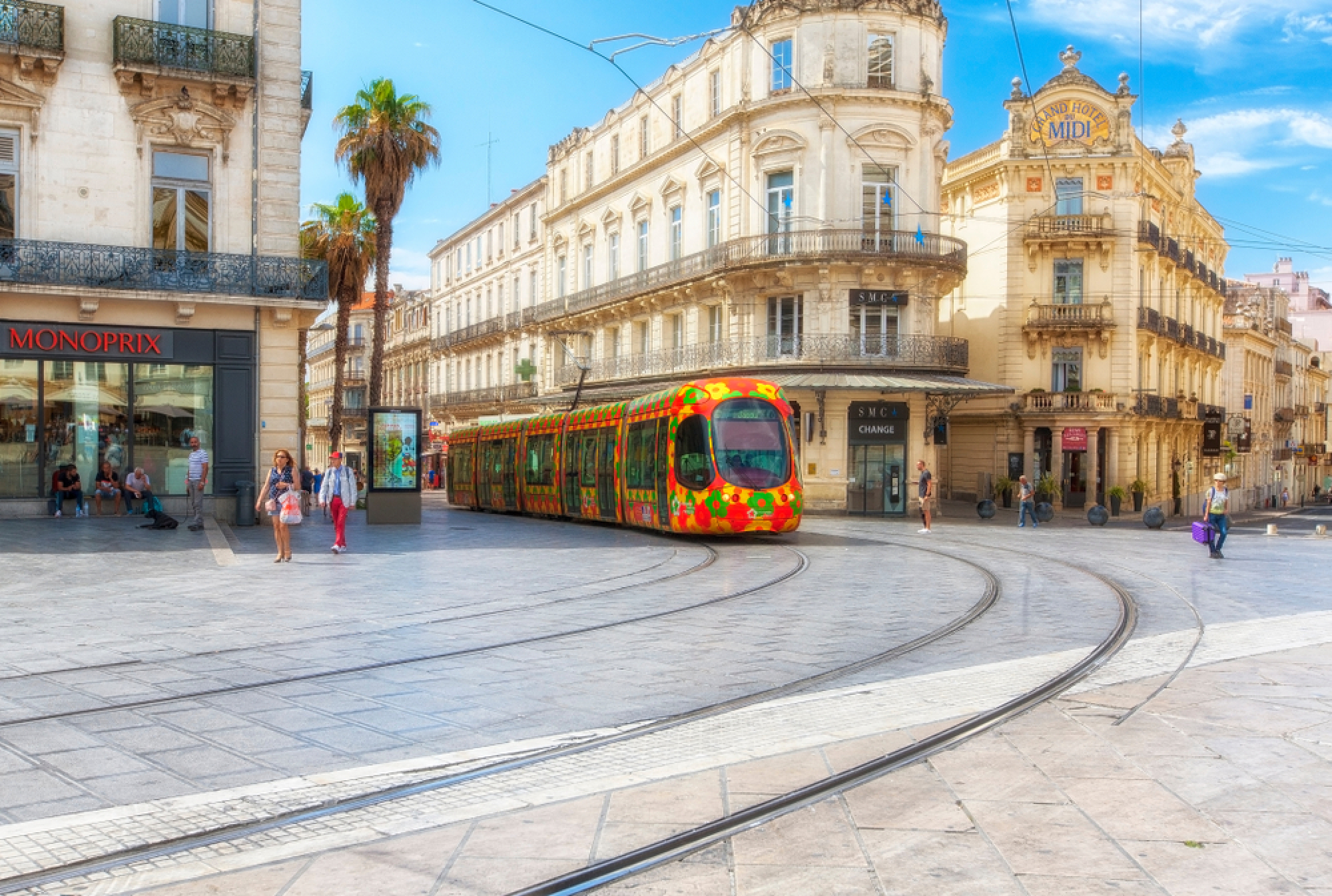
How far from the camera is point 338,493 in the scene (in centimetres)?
1844

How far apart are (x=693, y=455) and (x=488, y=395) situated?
39.0 m

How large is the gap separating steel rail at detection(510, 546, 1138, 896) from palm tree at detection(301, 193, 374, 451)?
3515cm

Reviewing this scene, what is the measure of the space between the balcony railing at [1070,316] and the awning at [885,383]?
25.7 ft

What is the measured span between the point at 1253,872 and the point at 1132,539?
22526 mm

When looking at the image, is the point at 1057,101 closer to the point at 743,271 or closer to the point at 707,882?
the point at 743,271

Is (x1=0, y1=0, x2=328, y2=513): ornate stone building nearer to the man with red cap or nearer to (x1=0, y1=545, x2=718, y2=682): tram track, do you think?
the man with red cap

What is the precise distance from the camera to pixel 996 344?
140ft

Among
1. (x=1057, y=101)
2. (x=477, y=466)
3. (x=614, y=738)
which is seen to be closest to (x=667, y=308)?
(x=477, y=466)

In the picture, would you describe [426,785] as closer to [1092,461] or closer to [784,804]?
[784,804]

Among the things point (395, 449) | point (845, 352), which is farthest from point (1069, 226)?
point (395, 449)

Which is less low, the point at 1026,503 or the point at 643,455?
the point at 643,455

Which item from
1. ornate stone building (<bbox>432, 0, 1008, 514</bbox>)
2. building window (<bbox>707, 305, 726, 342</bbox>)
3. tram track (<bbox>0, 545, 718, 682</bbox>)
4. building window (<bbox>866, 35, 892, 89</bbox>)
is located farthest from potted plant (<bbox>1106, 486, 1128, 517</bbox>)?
tram track (<bbox>0, 545, 718, 682</bbox>)

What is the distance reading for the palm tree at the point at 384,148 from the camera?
116 ft

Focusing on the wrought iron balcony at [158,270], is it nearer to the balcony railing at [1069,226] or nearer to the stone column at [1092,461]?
the balcony railing at [1069,226]
